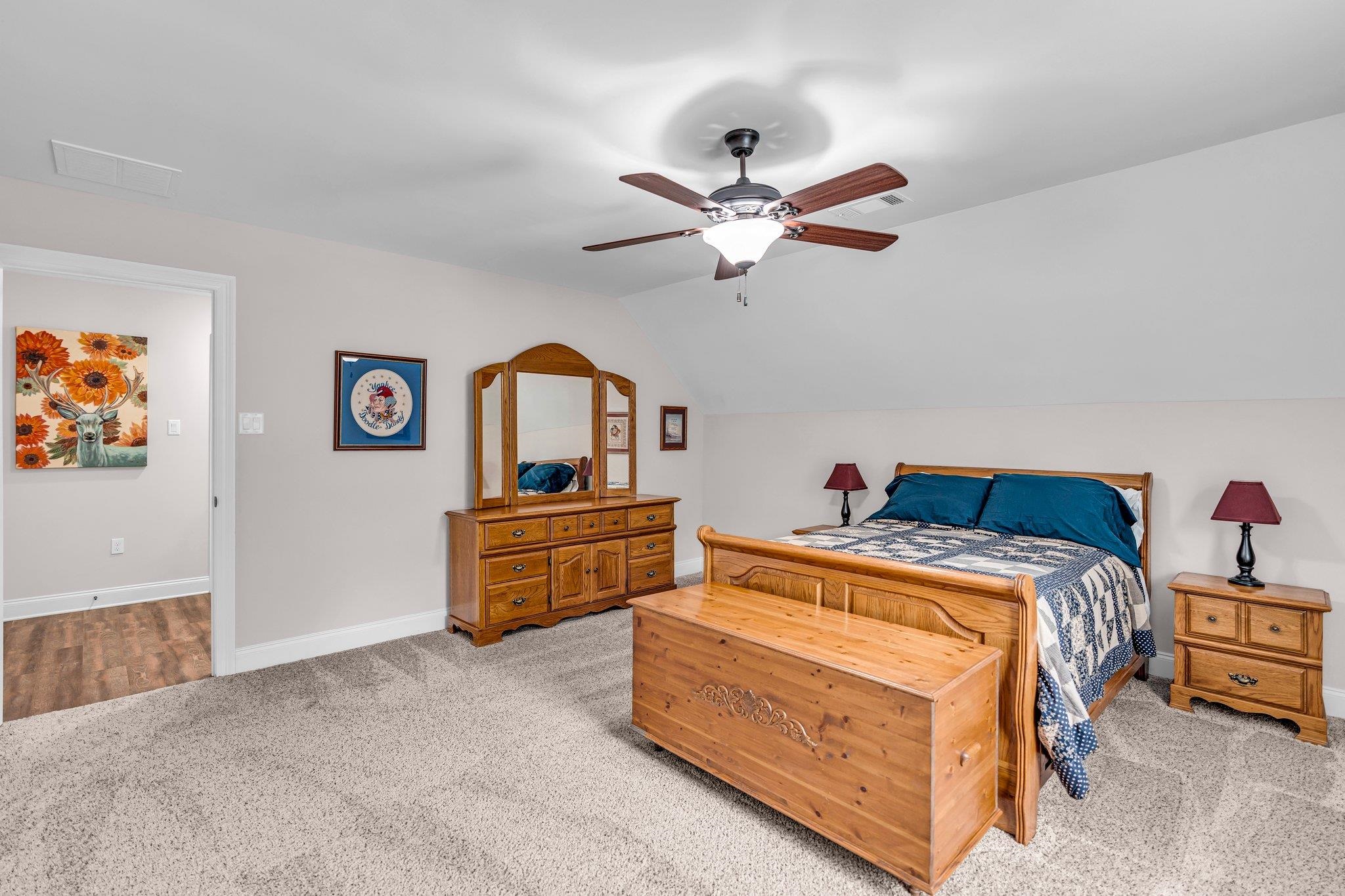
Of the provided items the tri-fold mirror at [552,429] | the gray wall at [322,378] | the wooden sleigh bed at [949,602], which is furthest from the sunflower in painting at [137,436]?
the wooden sleigh bed at [949,602]

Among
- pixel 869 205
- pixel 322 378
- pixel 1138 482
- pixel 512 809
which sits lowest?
pixel 512 809

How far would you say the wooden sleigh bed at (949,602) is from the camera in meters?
2.01

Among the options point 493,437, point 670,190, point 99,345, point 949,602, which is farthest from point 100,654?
point 949,602

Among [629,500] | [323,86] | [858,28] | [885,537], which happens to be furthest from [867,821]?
[629,500]

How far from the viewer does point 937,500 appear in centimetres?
391

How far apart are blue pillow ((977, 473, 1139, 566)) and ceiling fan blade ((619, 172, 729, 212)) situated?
242cm

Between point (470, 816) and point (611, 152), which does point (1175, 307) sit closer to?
point (611, 152)

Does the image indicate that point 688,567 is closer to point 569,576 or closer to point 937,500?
point 569,576

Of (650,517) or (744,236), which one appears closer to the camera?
(744,236)

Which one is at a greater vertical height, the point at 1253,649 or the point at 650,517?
the point at 650,517

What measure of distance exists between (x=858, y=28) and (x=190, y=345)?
16.8 ft

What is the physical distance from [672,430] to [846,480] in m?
1.60

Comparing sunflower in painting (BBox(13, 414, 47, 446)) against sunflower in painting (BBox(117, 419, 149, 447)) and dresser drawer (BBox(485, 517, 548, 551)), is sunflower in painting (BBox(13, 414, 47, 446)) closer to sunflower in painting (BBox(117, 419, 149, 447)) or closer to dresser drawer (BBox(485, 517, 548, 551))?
sunflower in painting (BBox(117, 419, 149, 447))

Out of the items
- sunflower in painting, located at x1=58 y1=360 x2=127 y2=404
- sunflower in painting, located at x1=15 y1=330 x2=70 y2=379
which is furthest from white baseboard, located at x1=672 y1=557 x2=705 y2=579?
sunflower in painting, located at x1=15 y1=330 x2=70 y2=379
